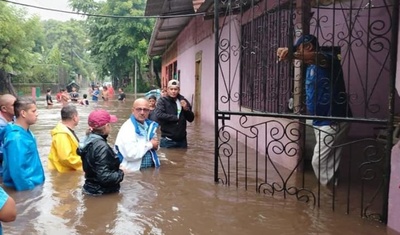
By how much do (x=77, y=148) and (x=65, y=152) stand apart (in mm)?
738

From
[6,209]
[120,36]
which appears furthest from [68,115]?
[120,36]

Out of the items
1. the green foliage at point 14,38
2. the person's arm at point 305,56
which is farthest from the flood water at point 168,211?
the green foliage at point 14,38

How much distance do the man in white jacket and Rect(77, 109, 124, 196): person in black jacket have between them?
90 cm

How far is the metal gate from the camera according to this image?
3896mm

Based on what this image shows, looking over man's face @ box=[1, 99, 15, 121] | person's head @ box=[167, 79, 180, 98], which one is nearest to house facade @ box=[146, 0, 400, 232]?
person's head @ box=[167, 79, 180, 98]

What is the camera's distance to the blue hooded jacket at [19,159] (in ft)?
15.1

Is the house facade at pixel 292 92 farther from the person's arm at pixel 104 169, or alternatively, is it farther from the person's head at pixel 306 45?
the person's arm at pixel 104 169

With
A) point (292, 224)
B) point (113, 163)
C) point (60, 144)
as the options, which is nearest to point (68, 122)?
point (60, 144)

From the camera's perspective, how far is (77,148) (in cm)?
457

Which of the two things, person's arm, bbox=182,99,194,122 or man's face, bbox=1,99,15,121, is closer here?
man's face, bbox=1,99,15,121

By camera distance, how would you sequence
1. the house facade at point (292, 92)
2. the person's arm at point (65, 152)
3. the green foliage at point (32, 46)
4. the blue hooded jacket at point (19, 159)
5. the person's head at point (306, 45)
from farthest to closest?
1. the green foliage at point (32, 46)
2. the person's arm at point (65, 152)
3. the blue hooded jacket at point (19, 159)
4. the person's head at point (306, 45)
5. the house facade at point (292, 92)

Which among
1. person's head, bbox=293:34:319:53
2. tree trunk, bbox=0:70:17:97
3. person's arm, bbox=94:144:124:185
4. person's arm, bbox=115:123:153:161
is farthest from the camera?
tree trunk, bbox=0:70:17:97

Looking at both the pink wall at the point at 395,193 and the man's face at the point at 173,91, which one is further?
the man's face at the point at 173,91

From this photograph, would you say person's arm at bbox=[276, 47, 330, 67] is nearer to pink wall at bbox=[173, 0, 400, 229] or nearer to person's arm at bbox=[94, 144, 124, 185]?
pink wall at bbox=[173, 0, 400, 229]
